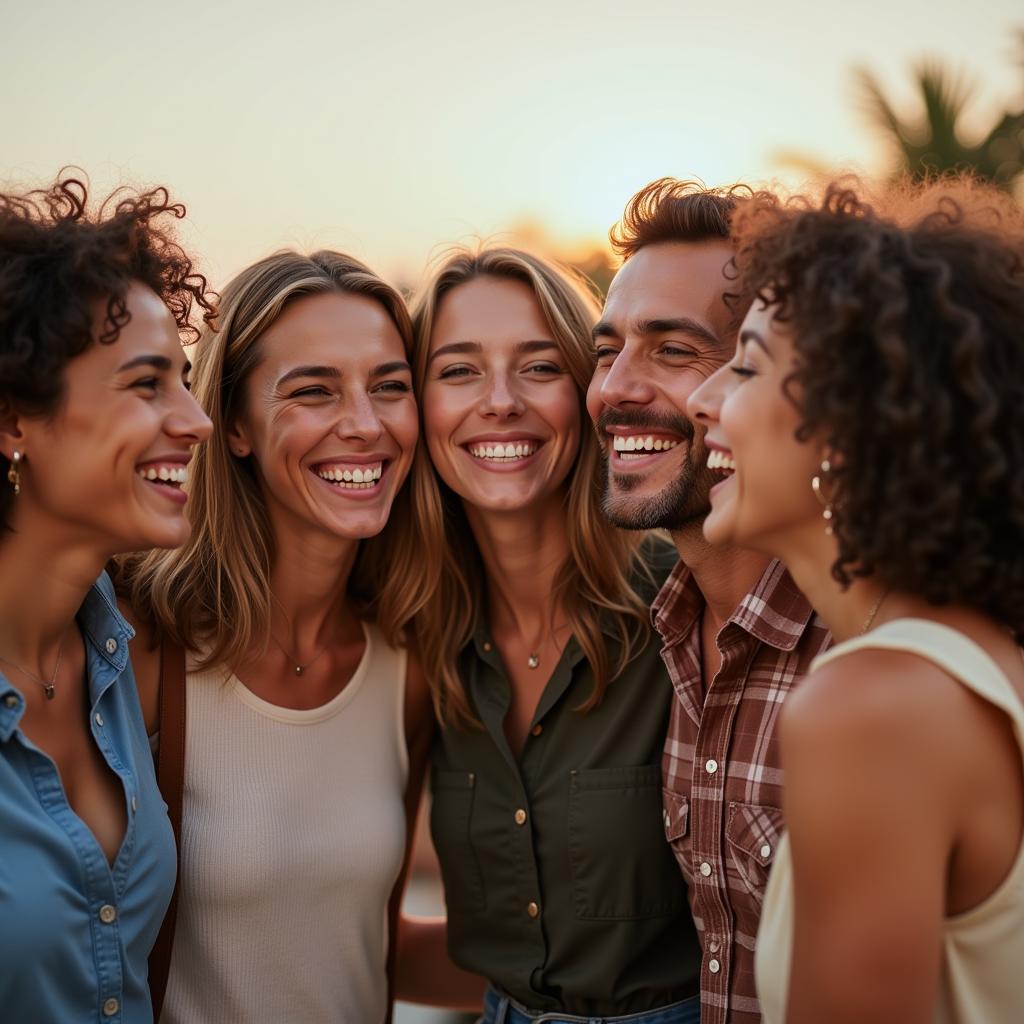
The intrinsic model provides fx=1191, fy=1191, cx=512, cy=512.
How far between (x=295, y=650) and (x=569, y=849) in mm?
1003

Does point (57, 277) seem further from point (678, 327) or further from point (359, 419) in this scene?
point (678, 327)

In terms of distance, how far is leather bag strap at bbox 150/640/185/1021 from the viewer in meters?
3.01

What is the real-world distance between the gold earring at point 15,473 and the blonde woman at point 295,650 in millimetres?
751

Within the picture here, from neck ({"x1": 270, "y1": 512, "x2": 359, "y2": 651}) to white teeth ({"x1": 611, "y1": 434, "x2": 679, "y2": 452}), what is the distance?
890mm

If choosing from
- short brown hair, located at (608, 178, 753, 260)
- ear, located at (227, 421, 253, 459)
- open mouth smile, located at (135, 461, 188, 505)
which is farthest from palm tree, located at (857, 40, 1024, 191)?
open mouth smile, located at (135, 461, 188, 505)

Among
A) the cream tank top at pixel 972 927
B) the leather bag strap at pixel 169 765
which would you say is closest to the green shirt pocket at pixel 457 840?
the leather bag strap at pixel 169 765

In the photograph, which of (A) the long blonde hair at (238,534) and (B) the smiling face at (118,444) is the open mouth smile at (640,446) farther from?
(B) the smiling face at (118,444)

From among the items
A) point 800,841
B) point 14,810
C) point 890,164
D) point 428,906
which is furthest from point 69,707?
point 890,164

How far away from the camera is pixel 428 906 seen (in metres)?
6.26

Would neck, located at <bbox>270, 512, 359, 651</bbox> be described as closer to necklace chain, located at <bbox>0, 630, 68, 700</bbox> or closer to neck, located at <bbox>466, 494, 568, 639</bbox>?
neck, located at <bbox>466, 494, 568, 639</bbox>

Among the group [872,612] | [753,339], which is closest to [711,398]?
[753,339]

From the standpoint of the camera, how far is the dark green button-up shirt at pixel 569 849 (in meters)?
3.21

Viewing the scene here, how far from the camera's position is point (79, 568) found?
2766 mm

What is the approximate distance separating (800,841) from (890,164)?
1262 centimetres
